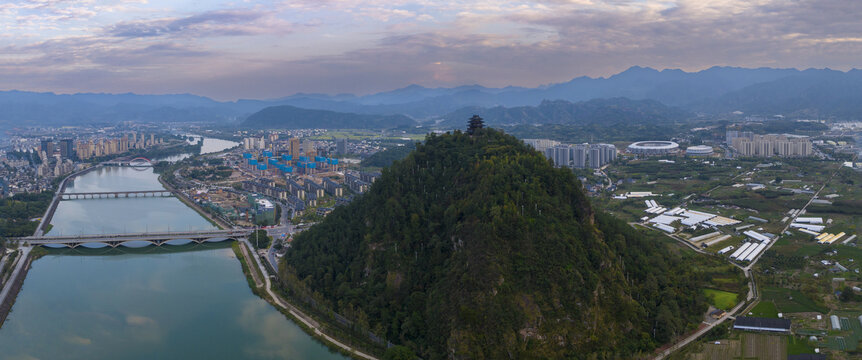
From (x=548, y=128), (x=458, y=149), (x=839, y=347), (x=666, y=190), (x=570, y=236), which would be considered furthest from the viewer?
(x=548, y=128)

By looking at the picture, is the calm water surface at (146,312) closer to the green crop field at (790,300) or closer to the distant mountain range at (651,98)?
the green crop field at (790,300)

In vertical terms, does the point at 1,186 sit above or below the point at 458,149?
below

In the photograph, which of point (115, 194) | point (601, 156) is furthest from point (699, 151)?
point (115, 194)

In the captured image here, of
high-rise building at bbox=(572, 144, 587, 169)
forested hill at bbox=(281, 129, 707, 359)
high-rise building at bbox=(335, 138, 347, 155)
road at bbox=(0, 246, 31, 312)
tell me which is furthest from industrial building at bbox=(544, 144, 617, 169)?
Answer: road at bbox=(0, 246, 31, 312)

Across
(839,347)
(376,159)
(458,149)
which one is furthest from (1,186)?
(839,347)

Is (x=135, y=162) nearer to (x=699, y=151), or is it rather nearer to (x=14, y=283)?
(x=14, y=283)

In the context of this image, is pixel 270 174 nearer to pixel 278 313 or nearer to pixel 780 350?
pixel 278 313

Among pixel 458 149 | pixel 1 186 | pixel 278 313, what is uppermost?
pixel 458 149
